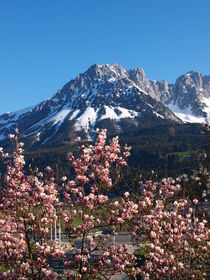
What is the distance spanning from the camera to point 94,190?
9.62 metres

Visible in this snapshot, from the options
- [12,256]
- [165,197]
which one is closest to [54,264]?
[12,256]

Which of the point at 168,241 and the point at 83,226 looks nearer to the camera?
the point at 83,226

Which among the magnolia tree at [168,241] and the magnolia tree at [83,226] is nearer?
the magnolia tree at [83,226]

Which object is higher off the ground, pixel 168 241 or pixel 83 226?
pixel 83 226

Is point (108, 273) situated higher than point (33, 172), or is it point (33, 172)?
point (33, 172)

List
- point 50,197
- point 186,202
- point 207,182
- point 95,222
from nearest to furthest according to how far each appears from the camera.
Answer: point 50,197, point 95,222, point 186,202, point 207,182

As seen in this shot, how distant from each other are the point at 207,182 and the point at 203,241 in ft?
7.18

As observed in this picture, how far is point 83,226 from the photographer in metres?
9.20

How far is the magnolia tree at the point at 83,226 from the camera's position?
9.20 meters

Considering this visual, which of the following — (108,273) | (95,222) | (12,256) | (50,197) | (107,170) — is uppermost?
(107,170)

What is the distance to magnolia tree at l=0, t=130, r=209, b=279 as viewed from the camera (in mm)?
9195

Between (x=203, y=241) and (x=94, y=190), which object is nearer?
(x=94, y=190)

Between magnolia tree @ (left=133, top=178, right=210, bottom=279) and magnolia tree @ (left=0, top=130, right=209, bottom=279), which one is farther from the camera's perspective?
magnolia tree @ (left=133, top=178, right=210, bottom=279)

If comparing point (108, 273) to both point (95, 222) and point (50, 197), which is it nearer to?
point (95, 222)
